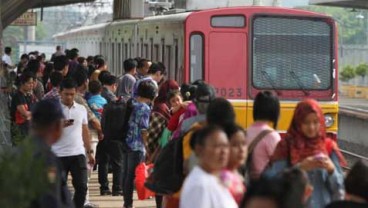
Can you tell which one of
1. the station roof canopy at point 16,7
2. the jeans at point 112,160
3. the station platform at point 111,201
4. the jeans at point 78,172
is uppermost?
the station roof canopy at point 16,7

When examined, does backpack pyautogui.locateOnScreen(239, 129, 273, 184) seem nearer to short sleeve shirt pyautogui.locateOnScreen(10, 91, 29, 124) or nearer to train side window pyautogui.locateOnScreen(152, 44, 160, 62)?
short sleeve shirt pyautogui.locateOnScreen(10, 91, 29, 124)

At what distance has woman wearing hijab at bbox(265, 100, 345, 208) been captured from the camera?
7.26 m

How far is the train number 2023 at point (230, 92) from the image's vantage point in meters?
15.7

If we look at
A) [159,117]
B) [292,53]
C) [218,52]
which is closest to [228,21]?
[218,52]

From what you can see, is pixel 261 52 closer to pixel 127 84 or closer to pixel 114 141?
pixel 127 84

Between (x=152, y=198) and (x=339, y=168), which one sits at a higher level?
(x=339, y=168)

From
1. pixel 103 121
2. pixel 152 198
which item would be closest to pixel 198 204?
pixel 103 121

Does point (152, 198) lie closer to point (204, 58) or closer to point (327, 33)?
point (204, 58)

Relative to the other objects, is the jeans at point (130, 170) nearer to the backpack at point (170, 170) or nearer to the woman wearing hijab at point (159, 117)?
the woman wearing hijab at point (159, 117)

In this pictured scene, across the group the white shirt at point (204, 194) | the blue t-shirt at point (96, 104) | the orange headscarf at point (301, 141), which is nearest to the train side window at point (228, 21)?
the blue t-shirt at point (96, 104)

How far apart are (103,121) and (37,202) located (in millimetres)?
7520

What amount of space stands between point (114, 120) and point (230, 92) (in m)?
3.09

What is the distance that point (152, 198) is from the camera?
14.3 meters

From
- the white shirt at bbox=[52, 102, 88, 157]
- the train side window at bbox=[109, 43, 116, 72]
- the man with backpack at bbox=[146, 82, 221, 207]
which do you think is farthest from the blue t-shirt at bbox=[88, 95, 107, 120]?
the train side window at bbox=[109, 43, 116, 72]
